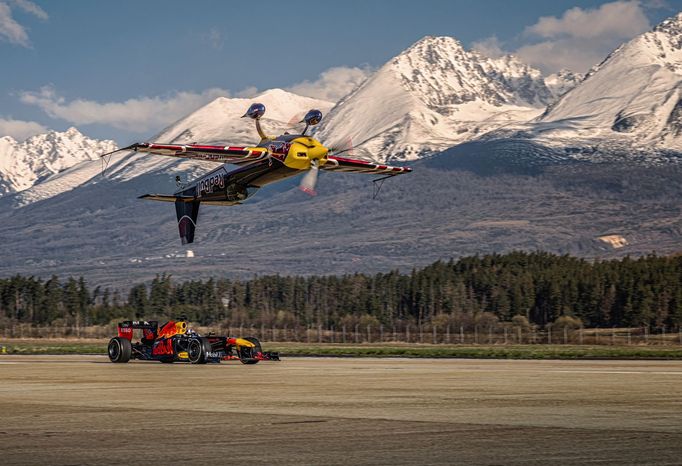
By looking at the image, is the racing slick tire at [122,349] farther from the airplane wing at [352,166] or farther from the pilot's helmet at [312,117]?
the airplane wing at [352,166]

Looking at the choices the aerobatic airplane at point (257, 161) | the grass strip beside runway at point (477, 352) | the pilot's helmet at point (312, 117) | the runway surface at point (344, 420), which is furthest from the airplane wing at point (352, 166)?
the runway surface at point (344, 420)

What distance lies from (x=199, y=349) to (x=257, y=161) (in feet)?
60.0

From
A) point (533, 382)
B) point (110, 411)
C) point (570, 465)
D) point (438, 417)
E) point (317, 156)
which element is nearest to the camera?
point (570, 465)

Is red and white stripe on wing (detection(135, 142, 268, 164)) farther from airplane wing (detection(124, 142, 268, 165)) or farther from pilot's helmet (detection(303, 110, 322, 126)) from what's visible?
pilot's helmet (detection(303, 110, 322, 126))

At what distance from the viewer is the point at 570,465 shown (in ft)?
68.1

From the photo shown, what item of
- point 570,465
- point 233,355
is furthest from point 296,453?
point 233,355

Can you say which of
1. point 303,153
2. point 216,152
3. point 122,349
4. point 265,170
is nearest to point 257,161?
point 265,170

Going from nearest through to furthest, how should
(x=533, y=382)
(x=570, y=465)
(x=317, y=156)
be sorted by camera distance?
(x=570, y=465), (x=533, y=382), (x=317, y=156)

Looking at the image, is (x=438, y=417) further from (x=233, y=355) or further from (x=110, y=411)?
(x=233, y=355)

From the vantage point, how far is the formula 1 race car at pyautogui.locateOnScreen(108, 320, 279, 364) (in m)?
62.3

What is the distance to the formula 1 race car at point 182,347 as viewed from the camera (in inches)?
2453

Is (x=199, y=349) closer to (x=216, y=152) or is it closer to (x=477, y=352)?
(x=216, y=152)

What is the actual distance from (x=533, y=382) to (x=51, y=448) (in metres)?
24.6

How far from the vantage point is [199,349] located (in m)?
62.0
